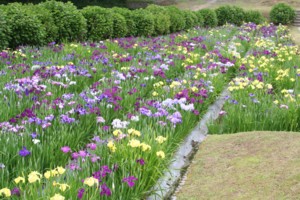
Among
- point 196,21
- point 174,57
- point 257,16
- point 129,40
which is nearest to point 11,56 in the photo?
point 174,57

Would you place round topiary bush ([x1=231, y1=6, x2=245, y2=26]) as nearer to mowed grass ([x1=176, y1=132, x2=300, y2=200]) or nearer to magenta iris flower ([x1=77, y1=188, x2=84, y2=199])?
mowed grass ([x1=176, y1=132, x2=300, y2=200])

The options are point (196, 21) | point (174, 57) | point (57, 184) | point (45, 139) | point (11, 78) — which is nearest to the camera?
point (57, 184)

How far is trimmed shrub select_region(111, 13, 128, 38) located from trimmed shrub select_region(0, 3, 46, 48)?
3412 mm

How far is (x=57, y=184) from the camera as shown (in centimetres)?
261

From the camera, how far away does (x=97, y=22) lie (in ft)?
37.9

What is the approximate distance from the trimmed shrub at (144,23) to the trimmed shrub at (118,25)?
46.8 inches

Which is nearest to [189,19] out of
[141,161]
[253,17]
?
[253,17]

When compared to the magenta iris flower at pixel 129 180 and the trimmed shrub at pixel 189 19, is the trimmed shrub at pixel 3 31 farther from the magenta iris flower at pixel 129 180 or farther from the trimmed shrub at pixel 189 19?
the trimmed shrub at pixel 189 19

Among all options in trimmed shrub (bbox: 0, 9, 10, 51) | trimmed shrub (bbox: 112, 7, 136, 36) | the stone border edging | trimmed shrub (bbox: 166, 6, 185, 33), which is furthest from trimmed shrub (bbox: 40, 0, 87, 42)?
trimmed shrub (bbox: 166, 6, 185, 33)

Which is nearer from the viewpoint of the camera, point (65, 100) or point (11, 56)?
point (65, 100)

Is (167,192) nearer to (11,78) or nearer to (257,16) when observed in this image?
(11,78)

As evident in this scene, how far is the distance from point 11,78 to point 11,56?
187cm

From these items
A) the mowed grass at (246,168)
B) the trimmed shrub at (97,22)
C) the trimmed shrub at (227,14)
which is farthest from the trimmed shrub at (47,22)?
the trimmed shrub at (227,14)

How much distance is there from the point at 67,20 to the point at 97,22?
55.1 inches
